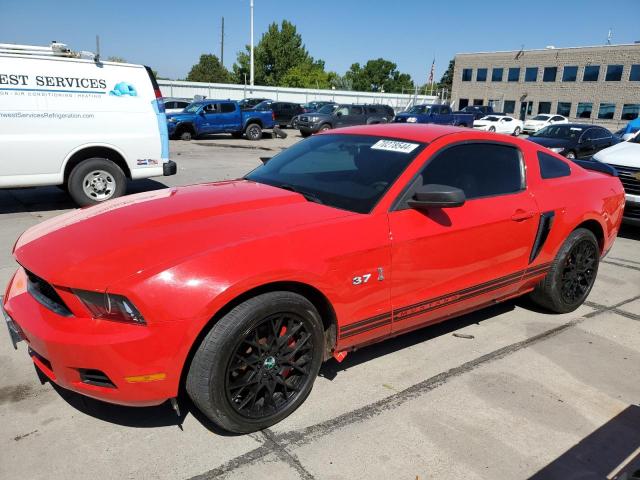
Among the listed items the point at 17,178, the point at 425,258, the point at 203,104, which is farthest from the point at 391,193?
the point at 203,104

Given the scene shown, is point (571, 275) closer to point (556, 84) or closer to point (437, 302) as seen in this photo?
point (437, 302)

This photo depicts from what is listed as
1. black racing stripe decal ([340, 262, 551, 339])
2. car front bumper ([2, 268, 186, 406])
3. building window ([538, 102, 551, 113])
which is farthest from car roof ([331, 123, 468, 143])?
building window ([538, 102, 551, 113])

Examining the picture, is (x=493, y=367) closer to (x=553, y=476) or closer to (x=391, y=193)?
(x=553, y=476)

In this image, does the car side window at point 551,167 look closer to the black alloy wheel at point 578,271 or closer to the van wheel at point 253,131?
the black alloy wheel at point 578,271

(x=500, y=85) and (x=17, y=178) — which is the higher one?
(x=500, y=85)

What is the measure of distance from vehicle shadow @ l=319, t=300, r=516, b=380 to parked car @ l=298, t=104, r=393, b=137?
2046 cm

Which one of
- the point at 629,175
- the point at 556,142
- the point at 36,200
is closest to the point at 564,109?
the point at 556,142

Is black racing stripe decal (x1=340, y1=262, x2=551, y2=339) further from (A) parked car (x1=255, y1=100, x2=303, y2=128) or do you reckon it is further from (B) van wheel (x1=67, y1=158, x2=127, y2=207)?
(A) parked car (x1=255, y1=100, x2=303, y2=128)

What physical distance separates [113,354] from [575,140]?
52.6 feet

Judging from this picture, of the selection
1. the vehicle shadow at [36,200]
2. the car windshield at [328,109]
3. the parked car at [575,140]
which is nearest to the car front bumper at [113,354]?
the vehicle shadow at [36,200]

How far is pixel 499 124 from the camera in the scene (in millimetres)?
30656

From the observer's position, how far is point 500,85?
58.1 meters

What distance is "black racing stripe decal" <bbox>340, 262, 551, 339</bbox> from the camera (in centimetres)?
291

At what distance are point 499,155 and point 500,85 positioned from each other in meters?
60.4
